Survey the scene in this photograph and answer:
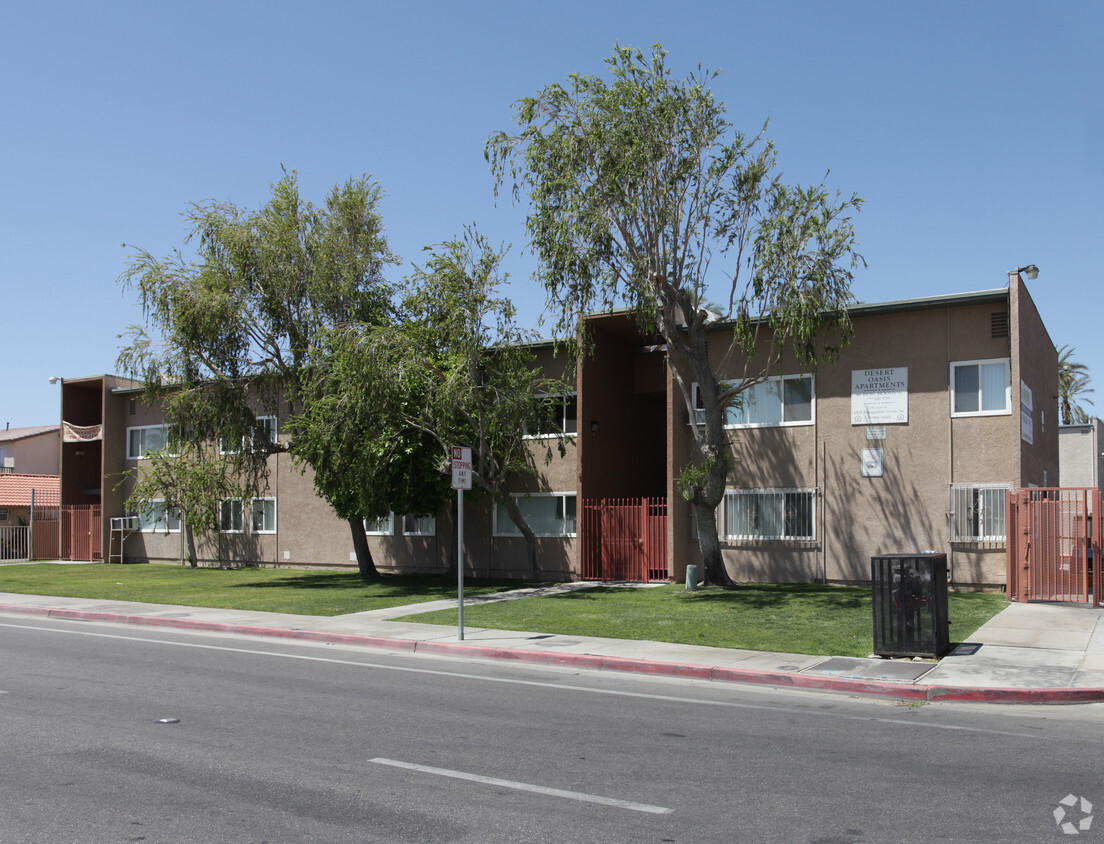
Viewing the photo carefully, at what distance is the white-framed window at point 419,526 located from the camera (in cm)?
2869

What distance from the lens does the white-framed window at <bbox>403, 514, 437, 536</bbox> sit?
94.1ft

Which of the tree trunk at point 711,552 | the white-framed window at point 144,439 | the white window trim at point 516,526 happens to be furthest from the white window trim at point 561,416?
the white-framed window at point 144,439

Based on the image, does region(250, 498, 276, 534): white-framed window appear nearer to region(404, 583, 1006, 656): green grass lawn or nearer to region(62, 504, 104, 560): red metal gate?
region(62, 504, 104, 560): red metal gate

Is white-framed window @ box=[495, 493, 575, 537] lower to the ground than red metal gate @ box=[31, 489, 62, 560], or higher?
higher

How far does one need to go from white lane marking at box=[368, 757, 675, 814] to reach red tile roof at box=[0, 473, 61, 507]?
134 feet

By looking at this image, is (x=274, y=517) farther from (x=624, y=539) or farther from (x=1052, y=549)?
(x=1052, y=549)

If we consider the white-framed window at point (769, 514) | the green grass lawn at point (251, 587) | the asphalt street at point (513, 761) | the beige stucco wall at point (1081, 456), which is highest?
the beige stucco wall at point (1081, 456)

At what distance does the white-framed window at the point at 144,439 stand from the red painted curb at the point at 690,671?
19.4 meters

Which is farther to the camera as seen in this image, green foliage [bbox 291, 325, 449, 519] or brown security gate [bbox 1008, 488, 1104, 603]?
green foliage [bbox 291, 325, 449, 519]

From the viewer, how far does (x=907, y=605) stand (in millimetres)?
12531

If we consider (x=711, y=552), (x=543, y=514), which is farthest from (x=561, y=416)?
(x=711, y=552)

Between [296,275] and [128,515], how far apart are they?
1655cm

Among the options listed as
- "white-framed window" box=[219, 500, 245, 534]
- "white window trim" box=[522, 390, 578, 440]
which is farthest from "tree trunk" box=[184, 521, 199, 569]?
"white window trim" box=[522, 390, 578, 440]

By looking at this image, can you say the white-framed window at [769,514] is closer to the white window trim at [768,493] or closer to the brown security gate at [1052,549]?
the white window trim at [768,493]
